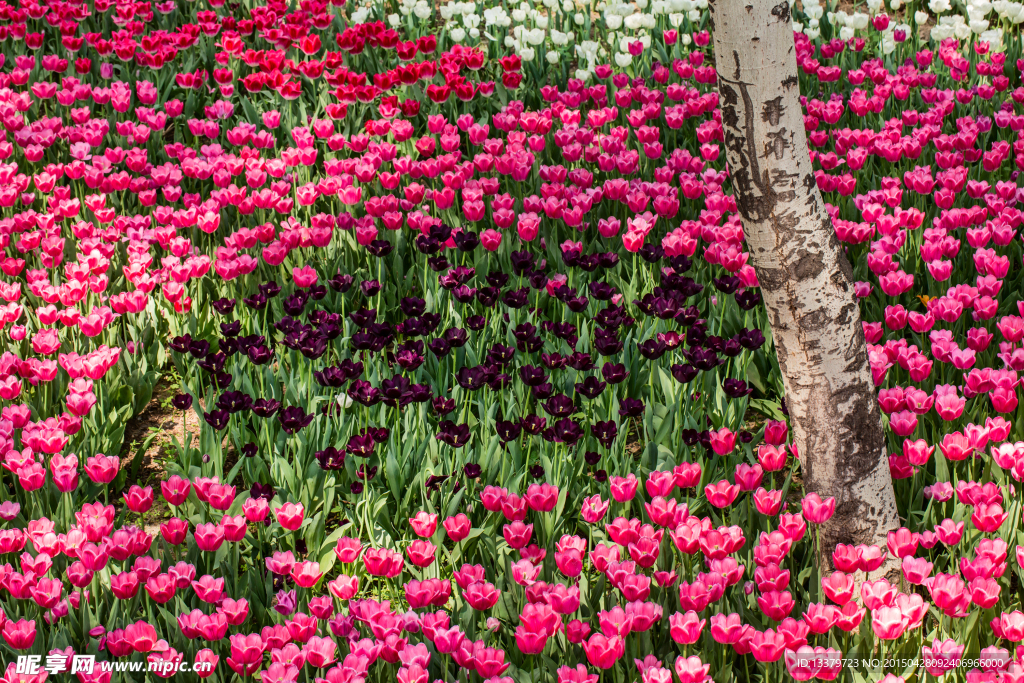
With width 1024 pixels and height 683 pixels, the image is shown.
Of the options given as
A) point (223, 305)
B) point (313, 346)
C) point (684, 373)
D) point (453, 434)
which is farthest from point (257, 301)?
point (684, 373)

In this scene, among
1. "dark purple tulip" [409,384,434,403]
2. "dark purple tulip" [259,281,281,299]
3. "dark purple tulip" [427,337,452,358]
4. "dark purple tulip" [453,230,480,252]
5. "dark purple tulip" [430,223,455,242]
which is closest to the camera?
"dark purple tulip" [409,384,434,403]

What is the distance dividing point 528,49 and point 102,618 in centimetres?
488

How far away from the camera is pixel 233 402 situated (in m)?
2.94

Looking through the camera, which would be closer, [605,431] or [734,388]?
[605,431]

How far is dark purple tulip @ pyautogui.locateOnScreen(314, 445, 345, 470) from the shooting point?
2.69 m

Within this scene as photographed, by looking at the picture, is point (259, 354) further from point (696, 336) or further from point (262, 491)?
point (696, 336)

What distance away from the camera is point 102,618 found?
237cm

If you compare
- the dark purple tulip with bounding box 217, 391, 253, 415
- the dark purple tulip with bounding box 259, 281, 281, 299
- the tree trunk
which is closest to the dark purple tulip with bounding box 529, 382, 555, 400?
the tree trunk

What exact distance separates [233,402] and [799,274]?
176cm

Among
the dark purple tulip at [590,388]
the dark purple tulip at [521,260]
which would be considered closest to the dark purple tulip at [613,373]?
the dark purple tulip at [590,388]

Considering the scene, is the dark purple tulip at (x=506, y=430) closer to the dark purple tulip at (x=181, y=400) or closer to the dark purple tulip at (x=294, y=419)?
the dark purple tulip at (x=294, y=419)

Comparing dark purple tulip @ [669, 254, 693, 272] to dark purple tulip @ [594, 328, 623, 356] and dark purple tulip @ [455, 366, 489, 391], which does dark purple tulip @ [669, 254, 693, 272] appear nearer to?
dark purple tulip @ [594, 328, 623, 356]

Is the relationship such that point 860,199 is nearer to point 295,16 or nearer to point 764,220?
point 764,220

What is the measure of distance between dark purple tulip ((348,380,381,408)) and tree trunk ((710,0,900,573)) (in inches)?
50.6
